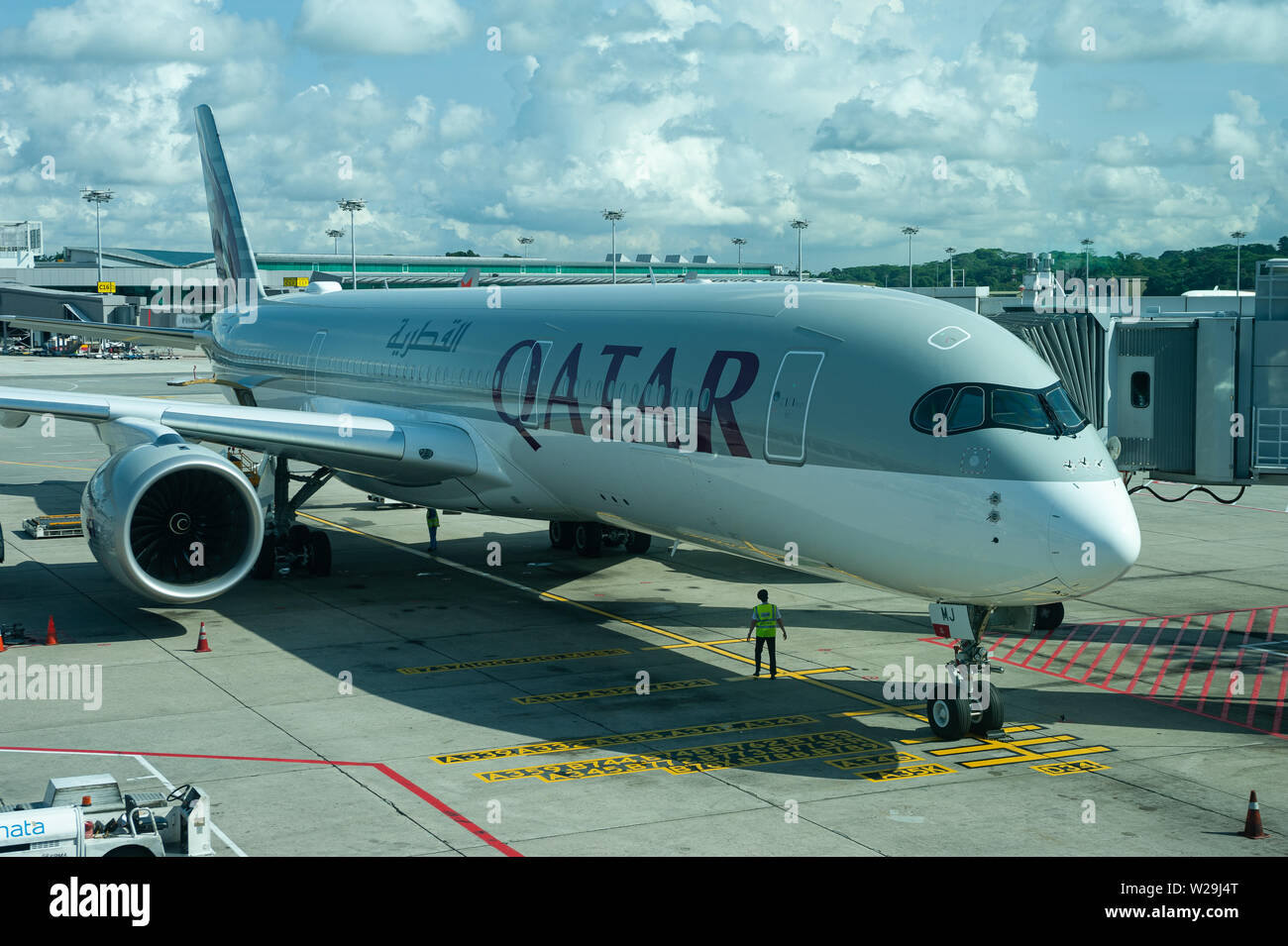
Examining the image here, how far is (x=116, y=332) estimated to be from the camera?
33625mm

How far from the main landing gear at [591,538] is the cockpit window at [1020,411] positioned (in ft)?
45.7

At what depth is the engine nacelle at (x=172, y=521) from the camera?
20656 millimetres

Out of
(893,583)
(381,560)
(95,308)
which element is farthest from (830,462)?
(95,308)

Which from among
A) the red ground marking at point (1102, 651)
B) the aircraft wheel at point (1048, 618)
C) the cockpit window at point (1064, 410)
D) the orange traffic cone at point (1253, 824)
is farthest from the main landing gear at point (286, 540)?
the orange traffic cone at point (1253, 824)

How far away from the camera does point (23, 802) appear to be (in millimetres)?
13617

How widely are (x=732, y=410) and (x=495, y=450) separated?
6612 millimetres

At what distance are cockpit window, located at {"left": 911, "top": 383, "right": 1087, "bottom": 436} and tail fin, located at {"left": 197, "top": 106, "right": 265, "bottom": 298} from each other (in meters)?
24.3

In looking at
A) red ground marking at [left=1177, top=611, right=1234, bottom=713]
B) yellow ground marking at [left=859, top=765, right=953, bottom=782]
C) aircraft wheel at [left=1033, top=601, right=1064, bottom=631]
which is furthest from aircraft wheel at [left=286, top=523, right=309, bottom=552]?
red ground marking at [left=1177, top=611, right=1234, bottom=713]

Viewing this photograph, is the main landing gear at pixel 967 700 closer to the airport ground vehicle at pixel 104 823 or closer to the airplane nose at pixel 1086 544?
the airplane nose at pixel 1086 544

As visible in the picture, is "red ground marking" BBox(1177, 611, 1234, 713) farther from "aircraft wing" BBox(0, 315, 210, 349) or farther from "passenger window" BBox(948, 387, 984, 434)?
"aircraft wing" BBox(0, 315, 210, 349)

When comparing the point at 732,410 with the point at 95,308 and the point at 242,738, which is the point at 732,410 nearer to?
the point at 242,738

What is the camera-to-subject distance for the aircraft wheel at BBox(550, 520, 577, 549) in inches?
1129
